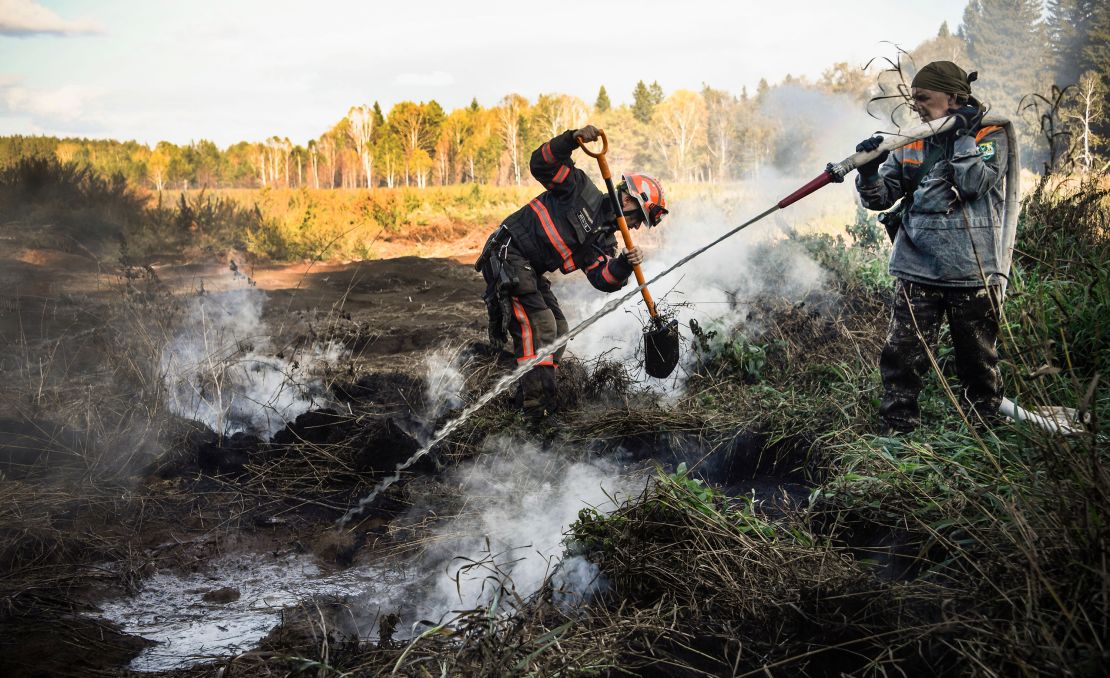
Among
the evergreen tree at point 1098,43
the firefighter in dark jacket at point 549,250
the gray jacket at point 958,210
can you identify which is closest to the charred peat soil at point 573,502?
the gray jacket at point 958,210

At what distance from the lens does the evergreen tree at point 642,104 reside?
27.6 meters

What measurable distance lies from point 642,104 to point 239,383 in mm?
24980

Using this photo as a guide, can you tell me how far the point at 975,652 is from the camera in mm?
2244

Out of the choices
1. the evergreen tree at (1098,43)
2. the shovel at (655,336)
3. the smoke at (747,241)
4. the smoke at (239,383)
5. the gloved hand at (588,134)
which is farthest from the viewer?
the evergreen tree at (1098,43)

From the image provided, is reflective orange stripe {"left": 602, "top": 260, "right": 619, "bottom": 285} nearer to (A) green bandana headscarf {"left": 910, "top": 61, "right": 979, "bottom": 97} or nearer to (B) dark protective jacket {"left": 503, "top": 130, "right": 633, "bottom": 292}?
(B) dark protective jacket {"left": 503, "top": 130, "right": 633, "bottom": 292}

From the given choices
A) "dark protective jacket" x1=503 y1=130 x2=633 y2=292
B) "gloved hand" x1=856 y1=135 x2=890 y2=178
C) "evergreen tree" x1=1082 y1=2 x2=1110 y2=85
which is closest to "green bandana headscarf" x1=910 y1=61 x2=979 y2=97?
"gloved hand" x1=856 y1=135 x2=890 y2=178

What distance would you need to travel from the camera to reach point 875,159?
402cm

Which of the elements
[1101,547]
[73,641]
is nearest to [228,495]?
[73,641]

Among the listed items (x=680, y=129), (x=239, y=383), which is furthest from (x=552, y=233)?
(x=680, y=129)

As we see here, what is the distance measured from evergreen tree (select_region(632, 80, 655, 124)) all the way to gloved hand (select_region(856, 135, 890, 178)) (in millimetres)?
23805

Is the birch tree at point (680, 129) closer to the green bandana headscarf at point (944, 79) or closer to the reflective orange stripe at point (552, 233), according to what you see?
the reflective orange stripe at point (552, 233)

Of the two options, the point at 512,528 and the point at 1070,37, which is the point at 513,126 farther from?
the point at 512,528

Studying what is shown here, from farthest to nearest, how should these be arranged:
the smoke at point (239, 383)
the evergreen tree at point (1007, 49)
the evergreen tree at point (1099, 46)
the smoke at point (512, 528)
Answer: the evergreen tree at point (1007, 49) → the evergreen tree at point (1099, 46) → the smoke at point (239, 383) → the smoke at point (512, 528)

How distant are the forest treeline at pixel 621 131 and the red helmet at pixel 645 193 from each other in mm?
11615
